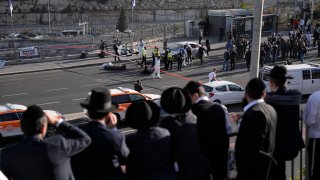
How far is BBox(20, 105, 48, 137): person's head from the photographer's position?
446 centimetres

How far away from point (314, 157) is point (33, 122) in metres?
3.67

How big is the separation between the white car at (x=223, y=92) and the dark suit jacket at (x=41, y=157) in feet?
53.3

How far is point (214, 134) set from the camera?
5422 mm

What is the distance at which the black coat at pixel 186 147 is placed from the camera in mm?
5047

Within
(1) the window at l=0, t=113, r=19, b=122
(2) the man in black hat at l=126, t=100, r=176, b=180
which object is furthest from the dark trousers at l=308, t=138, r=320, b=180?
(1) the window at l=0, t=113, r=19, b=122

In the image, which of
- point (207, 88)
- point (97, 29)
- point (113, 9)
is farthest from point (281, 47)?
point (113, 9)

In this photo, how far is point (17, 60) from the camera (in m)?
36.9

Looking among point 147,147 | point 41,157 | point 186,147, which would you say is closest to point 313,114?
point 186,147

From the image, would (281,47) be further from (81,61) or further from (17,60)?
(17,60)

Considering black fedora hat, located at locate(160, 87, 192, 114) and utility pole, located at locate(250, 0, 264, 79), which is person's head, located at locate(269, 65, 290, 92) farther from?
utility pole, located at locate(250, 0, 264, 79)

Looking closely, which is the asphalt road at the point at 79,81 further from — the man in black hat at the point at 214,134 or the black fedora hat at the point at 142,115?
the black fedora hat at the point at 142,115

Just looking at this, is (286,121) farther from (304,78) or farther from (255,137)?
(304,78)

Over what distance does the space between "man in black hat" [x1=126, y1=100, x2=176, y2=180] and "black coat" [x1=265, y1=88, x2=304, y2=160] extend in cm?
155

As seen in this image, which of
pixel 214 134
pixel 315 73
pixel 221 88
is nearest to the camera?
pixel 214 134
